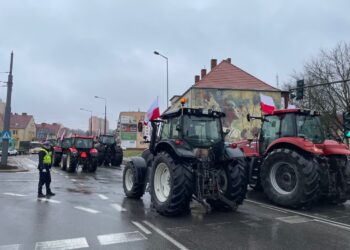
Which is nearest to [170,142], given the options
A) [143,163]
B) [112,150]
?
[143,163]

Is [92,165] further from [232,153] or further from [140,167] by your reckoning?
[232,153]

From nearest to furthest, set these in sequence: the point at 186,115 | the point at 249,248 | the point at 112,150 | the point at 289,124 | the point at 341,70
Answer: the point at 249,248, the point at 186,115, the point at 289,124, the point at 112,150, the point at 341,70

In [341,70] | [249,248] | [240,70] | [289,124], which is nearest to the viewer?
[249,248]

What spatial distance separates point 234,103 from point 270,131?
26.9m

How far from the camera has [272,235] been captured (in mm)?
6371

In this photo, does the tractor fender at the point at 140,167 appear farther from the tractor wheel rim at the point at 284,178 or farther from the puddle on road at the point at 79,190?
the tractor wheel rim at the point at 284,178

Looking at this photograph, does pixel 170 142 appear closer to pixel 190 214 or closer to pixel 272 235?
pixel 190 214

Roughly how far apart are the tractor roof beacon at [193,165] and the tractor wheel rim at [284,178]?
4.48ft

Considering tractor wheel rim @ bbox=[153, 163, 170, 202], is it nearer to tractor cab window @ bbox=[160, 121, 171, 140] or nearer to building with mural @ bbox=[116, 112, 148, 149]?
tractor cab window @ bbox=[160, 121, 171, 140]

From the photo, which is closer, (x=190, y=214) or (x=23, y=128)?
(x=190, y=214)

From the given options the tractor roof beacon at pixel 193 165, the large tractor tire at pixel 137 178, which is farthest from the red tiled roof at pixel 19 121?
the tractor roof beacon at pixel 193 165

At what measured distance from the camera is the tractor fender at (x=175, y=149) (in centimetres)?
775

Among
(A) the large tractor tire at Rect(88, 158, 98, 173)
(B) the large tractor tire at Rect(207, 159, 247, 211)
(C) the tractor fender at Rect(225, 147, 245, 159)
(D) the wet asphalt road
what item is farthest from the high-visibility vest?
(A) the large tractor tire at Rect(88, 158, 98, 173)

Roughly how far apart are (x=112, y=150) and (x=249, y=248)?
21.6 metres
